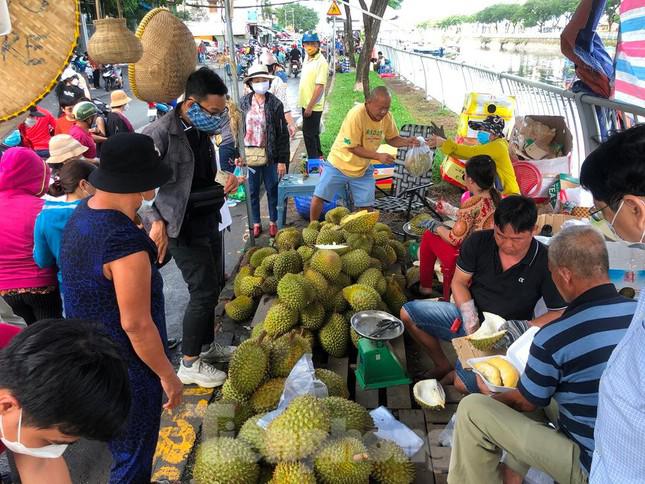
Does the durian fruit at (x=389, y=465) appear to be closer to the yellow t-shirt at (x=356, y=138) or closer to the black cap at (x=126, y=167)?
the black cap at (x=126, y=167)

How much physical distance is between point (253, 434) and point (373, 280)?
152 centimetres

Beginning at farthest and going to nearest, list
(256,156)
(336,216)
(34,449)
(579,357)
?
1. (256,156)
2. (336,216)
3. (579,357)
4. (34,449)

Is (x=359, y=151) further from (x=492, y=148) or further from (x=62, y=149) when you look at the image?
(x=62, y=149)

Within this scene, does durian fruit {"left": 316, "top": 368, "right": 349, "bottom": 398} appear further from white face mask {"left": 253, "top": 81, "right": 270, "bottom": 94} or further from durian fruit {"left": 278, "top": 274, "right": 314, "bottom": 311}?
white face mask {"left": 253, "top": 81, "right": 270, "bottom": 94}

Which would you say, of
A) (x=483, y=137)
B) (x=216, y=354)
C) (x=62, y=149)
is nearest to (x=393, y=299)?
(x=216, y=354)

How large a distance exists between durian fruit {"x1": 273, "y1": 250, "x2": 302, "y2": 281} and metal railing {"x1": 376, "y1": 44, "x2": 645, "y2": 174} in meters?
2.28

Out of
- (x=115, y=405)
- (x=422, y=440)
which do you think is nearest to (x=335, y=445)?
(x=422, y=440)

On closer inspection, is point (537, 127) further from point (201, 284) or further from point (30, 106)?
point (30, 106)

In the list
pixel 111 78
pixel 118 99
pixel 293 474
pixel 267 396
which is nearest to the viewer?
pixel 293 474

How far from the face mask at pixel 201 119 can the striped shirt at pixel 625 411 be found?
227 centimetres

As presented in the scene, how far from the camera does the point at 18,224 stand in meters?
2.58

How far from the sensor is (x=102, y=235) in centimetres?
160

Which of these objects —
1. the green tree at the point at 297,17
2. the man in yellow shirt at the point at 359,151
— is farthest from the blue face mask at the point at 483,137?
the green tree at the point at 297,17

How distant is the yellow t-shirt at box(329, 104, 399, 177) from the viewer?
440 centimetres
